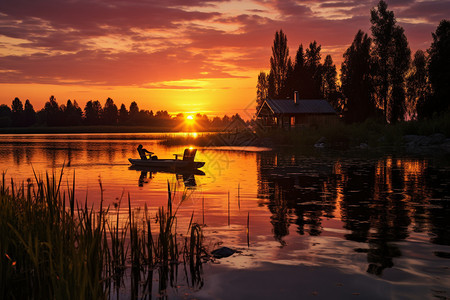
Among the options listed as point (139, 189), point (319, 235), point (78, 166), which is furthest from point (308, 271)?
point (78, 166)

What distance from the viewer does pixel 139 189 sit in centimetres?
2169

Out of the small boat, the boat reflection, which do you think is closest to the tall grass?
the boat reflection

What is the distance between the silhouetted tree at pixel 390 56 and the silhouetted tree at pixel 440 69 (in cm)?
675

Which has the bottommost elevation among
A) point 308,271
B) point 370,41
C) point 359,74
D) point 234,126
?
point 308,271

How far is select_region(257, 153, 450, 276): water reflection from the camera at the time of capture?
11594mm

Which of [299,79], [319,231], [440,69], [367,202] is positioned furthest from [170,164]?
[299,79]

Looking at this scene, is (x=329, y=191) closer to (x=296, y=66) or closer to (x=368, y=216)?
(x=368, y=216)

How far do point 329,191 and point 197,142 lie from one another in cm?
4839

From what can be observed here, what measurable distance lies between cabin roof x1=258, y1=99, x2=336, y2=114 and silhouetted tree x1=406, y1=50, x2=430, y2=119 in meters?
14.4

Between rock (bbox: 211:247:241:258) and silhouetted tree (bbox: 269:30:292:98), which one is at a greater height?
silhouetted tree (bbox: 269:30:292:98)

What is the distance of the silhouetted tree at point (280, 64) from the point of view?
291ft

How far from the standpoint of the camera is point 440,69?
62.8 meters

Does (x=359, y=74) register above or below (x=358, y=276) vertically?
above

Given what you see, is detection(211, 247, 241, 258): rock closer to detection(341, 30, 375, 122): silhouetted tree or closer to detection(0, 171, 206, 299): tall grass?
detection(0, 171, 206, 299): tall grass
